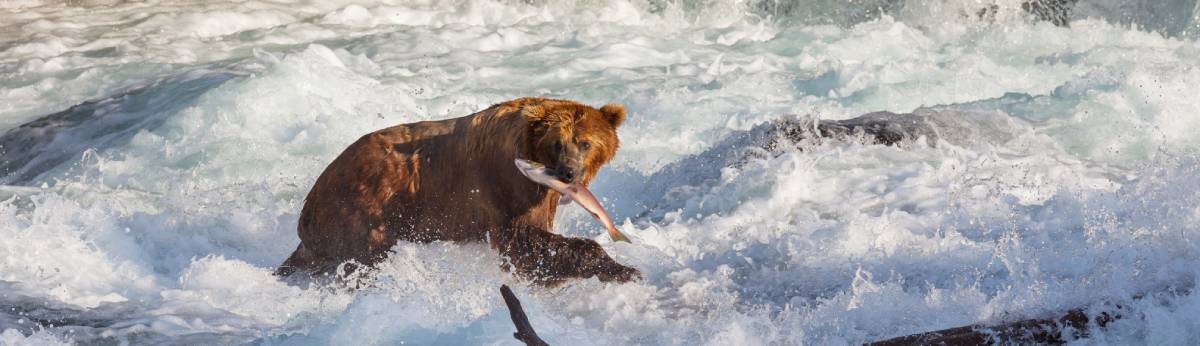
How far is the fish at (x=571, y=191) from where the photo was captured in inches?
167

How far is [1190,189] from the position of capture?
5.15 m

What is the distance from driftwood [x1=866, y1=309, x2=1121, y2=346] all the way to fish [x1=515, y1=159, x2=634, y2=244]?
0.93 metres

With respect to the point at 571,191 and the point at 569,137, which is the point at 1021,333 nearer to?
the point at 571,191

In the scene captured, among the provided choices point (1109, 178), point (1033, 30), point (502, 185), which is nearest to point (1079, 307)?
point (502, 185)

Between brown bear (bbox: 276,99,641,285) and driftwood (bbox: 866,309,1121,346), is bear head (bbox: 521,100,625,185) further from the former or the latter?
driftwood (bbox: 866,309,1121,346)

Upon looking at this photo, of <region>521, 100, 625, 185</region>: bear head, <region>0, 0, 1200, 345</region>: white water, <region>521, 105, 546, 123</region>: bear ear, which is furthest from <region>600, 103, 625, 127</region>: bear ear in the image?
<region>0, 0, 1200, 345</region>: white water

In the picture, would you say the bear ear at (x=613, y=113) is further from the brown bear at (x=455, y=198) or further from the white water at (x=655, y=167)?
the white water at (x=655, y=167)

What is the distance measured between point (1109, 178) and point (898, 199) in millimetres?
1588

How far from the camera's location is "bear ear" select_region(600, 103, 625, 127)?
492cm

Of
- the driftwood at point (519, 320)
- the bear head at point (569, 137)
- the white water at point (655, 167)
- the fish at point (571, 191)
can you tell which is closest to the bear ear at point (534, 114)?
the bear head at point (569, 137)

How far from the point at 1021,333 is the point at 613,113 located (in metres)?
1.75

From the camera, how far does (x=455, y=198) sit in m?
5.16

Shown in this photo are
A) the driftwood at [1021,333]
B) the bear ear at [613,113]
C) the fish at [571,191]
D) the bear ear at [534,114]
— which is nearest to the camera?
the driftwood at [1021,333]

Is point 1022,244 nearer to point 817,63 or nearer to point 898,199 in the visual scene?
point 898,199
